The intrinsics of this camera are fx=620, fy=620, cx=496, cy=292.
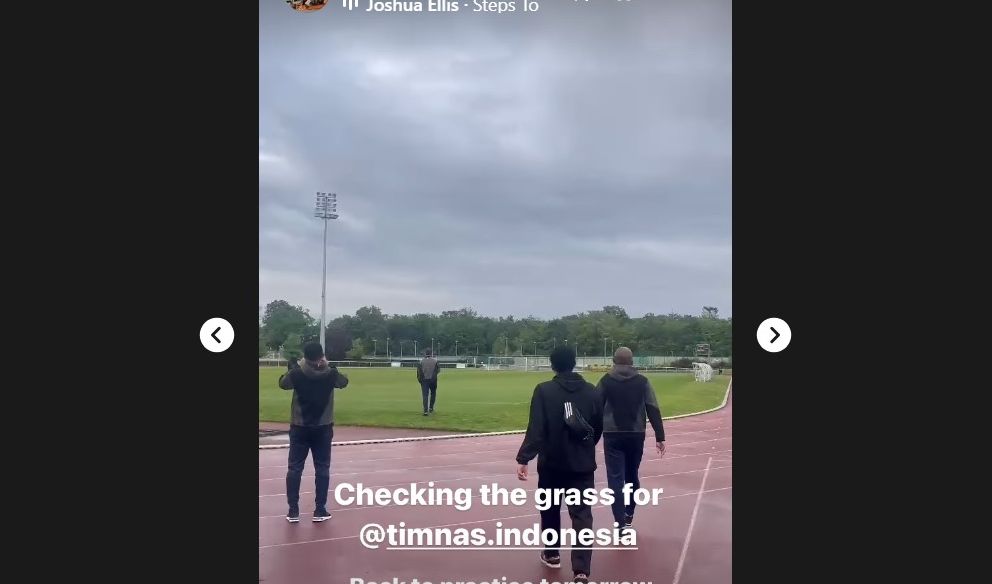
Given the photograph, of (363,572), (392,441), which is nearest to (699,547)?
(363,572)

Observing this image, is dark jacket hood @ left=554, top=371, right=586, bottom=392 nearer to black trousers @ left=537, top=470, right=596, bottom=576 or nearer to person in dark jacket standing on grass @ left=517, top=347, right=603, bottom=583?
person in dark jacket standing on grass @ left=517, top=347, right=603, bottom=583

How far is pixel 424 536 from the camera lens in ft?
17.3

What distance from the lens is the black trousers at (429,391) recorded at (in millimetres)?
8462

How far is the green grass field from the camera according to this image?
19.4 feet

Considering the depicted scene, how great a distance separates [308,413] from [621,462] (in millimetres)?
2907

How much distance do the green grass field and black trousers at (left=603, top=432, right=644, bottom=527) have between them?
57 centimetres

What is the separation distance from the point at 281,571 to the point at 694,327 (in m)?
4.25

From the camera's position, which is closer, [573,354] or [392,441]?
[573,354]

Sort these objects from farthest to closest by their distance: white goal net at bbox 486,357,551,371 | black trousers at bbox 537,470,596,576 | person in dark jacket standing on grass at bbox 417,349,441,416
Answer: person in dark jacket standing on grass at bbox 417,349,441,416
white goal net at bbox 486,357,551,371
black trousers at bbox 537,470,596,576

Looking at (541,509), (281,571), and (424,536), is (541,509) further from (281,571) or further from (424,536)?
(281,571)

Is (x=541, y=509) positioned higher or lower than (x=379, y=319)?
lower
